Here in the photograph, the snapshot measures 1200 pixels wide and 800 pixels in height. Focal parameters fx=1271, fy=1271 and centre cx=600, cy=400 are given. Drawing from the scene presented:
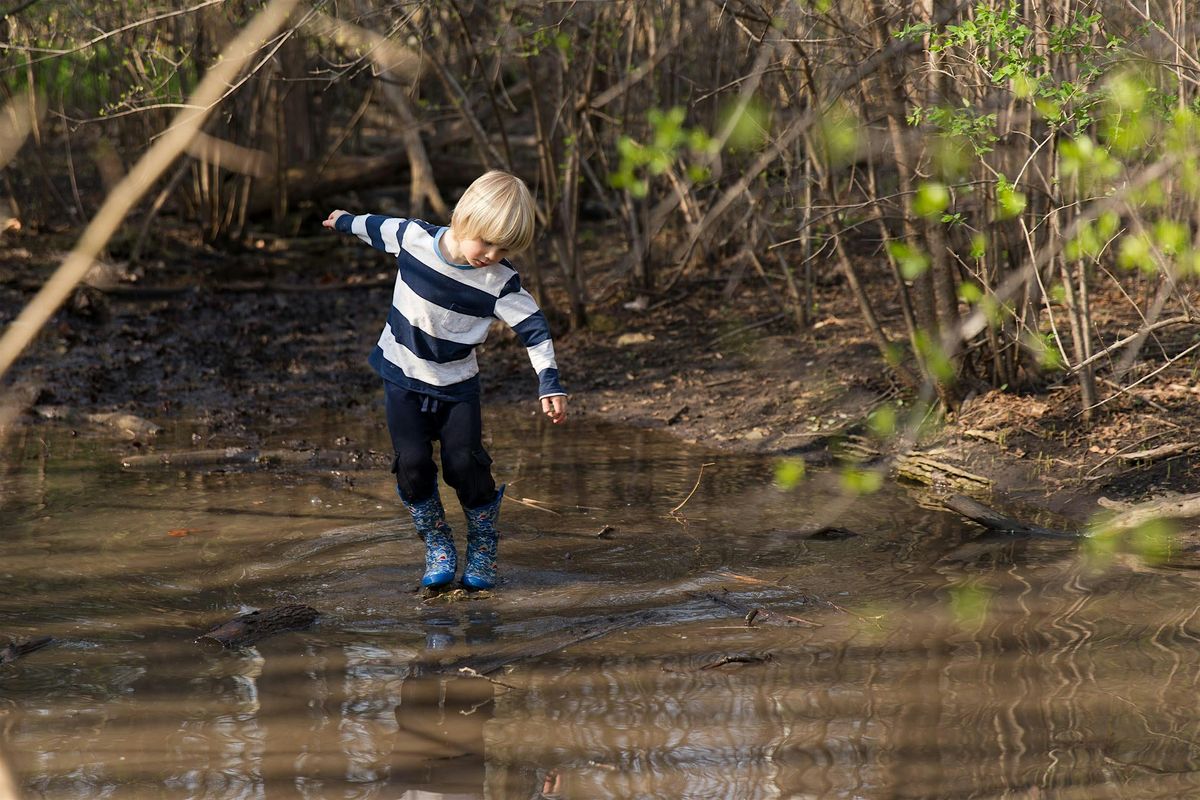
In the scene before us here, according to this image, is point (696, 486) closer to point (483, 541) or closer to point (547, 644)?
point (483, 541)

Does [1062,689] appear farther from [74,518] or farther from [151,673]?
[74,518]

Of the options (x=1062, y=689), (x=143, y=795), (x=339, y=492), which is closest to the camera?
(x=143, y=795)

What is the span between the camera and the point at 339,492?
602 centimetres

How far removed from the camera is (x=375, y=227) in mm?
4547

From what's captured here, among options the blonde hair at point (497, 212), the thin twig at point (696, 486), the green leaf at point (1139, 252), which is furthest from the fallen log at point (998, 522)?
the blonde hair at point (497, 212)

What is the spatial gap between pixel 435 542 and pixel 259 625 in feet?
2.52

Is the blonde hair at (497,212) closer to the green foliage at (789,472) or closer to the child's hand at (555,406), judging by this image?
the child's hand at (555,406)

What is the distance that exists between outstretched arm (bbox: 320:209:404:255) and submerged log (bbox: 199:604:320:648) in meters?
1.29

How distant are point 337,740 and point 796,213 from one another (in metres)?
6.02

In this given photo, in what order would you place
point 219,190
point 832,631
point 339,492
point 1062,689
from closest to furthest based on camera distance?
point 1062,689 < point 832,631 < point 339,492 < point 219,190

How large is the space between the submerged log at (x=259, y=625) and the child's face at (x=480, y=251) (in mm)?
1296

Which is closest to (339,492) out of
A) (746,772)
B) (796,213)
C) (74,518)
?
(74,518)

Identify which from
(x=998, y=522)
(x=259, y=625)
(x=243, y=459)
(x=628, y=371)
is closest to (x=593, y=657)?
(x=259, y=625)

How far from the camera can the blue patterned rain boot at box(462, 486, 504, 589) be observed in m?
4.69
